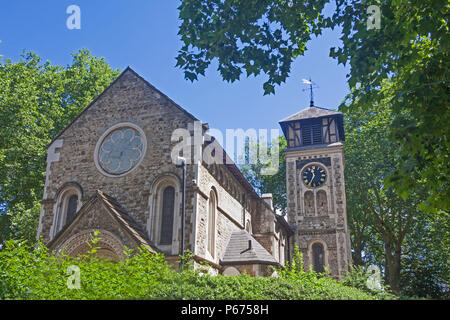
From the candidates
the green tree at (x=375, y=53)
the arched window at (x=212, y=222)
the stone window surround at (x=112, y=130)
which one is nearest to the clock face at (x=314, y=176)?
the arched window at (x=212, y=222)

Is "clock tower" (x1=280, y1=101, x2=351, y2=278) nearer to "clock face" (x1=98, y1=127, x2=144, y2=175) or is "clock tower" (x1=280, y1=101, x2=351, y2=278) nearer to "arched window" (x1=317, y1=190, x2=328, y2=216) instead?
"arched window" (x1=317, y1=190, x2=328, y2=216)

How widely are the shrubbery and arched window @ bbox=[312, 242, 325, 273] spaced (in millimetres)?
21545

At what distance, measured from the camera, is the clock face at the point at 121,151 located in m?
18.1

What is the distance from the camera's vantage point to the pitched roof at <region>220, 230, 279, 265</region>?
1905 centimetres

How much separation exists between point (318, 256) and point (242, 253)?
12.5 metres

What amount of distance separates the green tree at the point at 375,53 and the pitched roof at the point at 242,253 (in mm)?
11084

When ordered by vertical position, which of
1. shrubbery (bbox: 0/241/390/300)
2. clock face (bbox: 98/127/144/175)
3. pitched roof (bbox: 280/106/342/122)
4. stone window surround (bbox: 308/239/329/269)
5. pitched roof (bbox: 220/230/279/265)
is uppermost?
pitched roof (bbox: 280/106/342/122)

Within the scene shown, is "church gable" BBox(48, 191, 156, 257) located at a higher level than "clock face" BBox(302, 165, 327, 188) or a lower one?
lower

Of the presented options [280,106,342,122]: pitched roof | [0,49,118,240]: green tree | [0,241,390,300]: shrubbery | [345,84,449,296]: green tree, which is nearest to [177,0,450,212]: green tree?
[0,241,390,300]: shrubbery

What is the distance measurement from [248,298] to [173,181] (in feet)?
34.2

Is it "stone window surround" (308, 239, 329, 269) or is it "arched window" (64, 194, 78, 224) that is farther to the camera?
"stone window surround" (308, 239, 329, 269)

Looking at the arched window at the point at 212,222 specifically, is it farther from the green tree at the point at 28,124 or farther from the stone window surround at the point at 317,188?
the stone window surround at the point at 317,188
